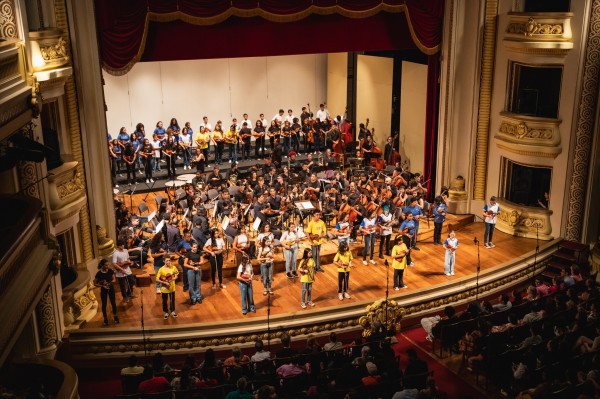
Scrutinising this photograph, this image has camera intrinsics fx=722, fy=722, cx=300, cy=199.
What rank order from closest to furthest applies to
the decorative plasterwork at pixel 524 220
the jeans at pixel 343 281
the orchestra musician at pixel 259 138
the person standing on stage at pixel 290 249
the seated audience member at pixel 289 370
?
the seated audience member at pixel 289 370
the jeans at pixel 343 281
the person standing on stage at pixel 290 249
the decorative plasterwork at pixel 524 220
the orchestra musician at pixel 259 138

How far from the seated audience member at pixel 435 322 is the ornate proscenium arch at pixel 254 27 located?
716 centimetres

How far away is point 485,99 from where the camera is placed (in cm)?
1819

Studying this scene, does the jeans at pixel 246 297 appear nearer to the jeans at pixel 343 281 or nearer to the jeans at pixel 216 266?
the jeans at pixel 216 266

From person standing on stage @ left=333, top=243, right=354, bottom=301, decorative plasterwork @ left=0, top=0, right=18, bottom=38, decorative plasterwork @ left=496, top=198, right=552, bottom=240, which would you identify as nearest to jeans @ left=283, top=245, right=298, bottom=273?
person standing on stage @ left=333, top=243, right=354, bottom=301

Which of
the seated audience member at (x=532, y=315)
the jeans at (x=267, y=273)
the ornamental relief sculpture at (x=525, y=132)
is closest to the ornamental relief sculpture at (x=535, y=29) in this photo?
the ornamental relief sculpture at (x=525, y=132)

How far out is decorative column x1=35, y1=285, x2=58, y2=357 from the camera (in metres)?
12.2

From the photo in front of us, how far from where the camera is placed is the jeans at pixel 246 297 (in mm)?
13711

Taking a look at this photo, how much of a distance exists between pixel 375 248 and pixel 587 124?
219 inches

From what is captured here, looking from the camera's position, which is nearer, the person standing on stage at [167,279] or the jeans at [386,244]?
the person standing on stage at [167,279]

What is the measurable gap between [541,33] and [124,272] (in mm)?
10579

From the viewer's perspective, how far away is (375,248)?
16984 millimetres

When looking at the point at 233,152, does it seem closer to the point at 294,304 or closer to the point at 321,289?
the point at 321,289

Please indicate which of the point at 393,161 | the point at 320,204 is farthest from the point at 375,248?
the point at 393,161

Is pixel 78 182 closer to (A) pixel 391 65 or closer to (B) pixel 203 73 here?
(B) pixel 203 73
